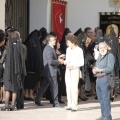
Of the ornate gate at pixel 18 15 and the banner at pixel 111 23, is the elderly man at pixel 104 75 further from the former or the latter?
the banner at pixel 111 23

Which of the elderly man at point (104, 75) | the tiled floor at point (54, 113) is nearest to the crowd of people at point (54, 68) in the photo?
the elderly man at point (104, 75)

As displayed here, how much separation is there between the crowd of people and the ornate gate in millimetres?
2393

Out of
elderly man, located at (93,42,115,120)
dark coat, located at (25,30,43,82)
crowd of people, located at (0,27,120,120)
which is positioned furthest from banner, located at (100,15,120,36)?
elderly man, located at (93,42,115,120)

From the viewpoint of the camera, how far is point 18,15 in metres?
16.9

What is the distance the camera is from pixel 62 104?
1370 centimetres

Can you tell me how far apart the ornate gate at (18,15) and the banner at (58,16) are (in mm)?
966

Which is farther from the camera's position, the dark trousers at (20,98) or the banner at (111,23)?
the banner at (111,23)

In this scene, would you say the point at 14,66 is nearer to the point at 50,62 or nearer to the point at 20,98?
the point at 20,98

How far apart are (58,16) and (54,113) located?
20.9 ft

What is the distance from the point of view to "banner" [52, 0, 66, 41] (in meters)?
17.3

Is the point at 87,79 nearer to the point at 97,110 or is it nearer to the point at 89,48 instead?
the point at 89,48

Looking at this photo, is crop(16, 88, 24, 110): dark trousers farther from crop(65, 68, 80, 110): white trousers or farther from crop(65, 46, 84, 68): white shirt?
crop(65, 46, 84, 68): white shirt

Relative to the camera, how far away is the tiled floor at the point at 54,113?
36.9 ft

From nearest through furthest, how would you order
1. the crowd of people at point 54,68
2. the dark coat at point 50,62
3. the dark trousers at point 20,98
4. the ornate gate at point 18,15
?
the crowd of people at point 54,68
the dark trousers at point 20,98
the dark coat at point 50,62
the ornate gate at point 18,15
